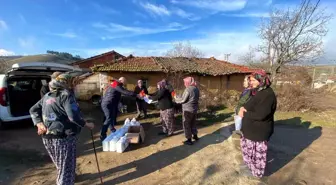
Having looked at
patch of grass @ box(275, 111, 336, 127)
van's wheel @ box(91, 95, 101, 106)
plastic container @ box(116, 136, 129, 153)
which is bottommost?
patch of grass @ box(275, 111, 336, 127)

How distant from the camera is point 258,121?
312cm

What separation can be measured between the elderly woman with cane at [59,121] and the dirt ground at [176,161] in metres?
0.80

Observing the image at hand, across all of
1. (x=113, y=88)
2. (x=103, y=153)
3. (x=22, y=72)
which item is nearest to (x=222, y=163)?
(x=103, y=153)

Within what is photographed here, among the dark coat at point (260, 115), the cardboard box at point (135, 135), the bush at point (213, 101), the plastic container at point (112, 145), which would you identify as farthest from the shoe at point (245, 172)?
the bush at point (213, 101)

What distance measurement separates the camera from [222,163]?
3930mm

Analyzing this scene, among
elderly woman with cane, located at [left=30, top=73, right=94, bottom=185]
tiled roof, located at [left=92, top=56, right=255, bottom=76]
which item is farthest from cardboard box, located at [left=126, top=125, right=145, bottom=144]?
tiled roof, located at [left=92, top=56, right=255, bottom=76]

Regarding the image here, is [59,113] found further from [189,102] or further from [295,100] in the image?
[295,100]

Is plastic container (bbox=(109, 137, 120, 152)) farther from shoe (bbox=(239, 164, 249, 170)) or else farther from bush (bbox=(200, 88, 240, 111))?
bush (bbox=(200, 88, 240, 111))

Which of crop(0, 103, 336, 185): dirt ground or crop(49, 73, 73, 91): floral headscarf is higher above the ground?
crop(49, 73, 73, 91): floral headscarf

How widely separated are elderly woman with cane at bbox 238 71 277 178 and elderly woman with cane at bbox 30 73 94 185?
249 cm

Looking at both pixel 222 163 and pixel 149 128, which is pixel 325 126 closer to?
pixel 222 163

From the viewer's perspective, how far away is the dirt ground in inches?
134

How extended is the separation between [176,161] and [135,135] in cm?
129

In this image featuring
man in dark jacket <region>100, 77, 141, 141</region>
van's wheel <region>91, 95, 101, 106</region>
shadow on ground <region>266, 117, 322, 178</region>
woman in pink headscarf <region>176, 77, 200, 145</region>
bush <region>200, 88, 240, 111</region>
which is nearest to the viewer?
shadow on ground <region>266, 117, 322, 178</region>
